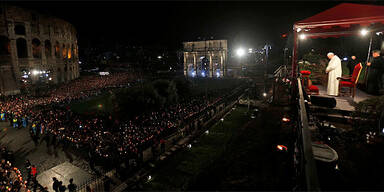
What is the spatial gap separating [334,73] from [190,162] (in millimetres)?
10053

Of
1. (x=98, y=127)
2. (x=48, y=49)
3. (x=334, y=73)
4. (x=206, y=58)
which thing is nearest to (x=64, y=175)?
(x=98, y=127)

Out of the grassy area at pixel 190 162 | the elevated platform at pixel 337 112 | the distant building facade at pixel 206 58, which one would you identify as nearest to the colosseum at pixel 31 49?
the distant building facade at pixel 206 58

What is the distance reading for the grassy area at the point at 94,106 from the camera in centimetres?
2556

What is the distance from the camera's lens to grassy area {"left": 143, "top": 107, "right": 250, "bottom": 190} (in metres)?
11.4

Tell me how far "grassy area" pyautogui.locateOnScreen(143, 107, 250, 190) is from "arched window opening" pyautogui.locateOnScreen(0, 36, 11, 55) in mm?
38571

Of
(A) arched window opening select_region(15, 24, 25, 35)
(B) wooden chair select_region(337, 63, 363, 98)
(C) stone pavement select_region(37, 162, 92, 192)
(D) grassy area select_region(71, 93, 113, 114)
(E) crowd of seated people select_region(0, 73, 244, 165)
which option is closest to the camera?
(B) wooden chair select_region(337, 63, 363, 98)

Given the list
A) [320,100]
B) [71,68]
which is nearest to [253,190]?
[320,100]

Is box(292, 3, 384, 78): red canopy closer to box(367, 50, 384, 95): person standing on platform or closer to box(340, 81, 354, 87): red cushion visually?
box(367, 50, 384, 95): person standing on platform

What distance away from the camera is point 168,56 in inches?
2960

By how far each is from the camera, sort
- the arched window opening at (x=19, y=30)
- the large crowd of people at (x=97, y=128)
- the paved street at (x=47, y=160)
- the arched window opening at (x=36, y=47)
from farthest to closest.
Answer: the arched window opening at (x=36, y=47) < the arched window opening at (x=19, y=30) < the large crowd of people at (x=97, y=128) < the paved street at (x=47, y=160)

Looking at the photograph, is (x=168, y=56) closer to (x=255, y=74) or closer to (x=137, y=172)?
(x=255, y=74)

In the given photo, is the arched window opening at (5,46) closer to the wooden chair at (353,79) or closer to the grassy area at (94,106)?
the grassy area at (94,106)

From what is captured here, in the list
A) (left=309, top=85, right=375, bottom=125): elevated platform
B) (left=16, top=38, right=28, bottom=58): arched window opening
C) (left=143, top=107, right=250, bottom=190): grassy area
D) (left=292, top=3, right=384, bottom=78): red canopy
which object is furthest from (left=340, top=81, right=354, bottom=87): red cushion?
(left=16, top=38, right=28, bottom=58): arched window opening

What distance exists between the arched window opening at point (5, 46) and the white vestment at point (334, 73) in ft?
151
